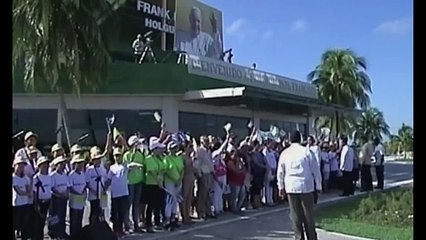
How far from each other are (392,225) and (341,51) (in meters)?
31.0

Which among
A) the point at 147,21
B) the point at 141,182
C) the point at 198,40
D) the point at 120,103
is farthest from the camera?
the point at 198,40

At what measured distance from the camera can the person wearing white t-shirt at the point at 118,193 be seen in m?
10.1

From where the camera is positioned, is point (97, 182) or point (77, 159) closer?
point (77, 159)

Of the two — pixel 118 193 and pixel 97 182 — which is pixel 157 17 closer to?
pixel 118 193

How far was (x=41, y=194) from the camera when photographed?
8891 millimetres

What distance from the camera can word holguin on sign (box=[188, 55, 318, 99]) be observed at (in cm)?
2553

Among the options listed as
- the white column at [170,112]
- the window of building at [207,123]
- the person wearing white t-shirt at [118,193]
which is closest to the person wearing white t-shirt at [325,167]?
the white column at [170,112]

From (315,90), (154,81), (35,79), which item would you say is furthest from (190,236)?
(315,90)

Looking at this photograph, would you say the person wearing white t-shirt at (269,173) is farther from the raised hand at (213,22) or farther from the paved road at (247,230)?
the raised hand at (213,22)

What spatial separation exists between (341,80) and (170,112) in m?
19.6

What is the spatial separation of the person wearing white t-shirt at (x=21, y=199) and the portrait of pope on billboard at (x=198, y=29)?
23740mm

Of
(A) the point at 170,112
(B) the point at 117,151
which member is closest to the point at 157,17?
(A) the point at 170,112
